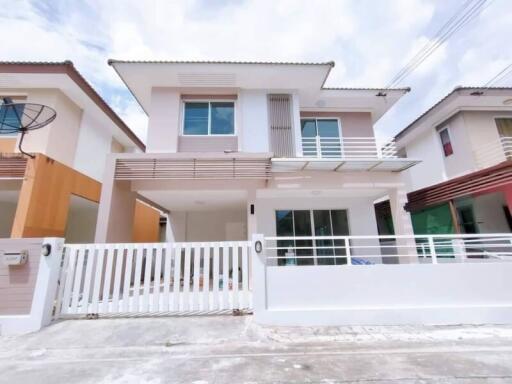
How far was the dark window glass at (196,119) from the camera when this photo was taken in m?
8.38

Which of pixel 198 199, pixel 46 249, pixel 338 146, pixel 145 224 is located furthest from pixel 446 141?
pixel 145 224

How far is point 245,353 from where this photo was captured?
343 cm

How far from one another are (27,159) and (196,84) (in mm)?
5419

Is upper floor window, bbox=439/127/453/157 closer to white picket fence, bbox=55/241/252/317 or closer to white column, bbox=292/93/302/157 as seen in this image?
white column, bbox=292/93/302/157

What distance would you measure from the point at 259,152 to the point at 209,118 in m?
2.49

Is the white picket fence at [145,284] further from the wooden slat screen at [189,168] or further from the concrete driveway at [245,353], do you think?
the wooden slat screen at [189,168]

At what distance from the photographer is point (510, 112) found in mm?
9984

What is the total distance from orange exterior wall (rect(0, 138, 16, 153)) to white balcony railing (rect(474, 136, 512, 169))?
1655cm

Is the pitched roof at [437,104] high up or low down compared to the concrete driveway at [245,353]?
up

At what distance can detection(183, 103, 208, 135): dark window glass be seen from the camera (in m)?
8.38

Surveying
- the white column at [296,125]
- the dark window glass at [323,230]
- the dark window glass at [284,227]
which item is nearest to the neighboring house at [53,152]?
the dark window glass at [284,227]

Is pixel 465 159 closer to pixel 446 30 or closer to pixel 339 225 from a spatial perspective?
pixel 446 30

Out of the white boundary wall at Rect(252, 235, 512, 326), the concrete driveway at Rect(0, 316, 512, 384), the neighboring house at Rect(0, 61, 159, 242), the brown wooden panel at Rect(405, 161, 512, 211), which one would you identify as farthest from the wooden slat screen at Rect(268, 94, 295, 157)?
the neighboring house at Rect(0, 61, 159, 242)

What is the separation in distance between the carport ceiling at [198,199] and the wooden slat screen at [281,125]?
199 centimetres
